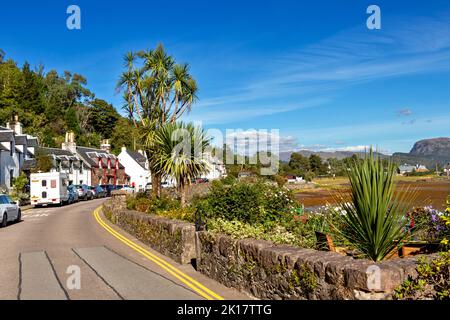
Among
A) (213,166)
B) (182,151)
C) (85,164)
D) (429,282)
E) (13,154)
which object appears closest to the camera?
(429,282)

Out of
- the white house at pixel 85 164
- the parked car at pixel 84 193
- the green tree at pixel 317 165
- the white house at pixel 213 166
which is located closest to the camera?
the white house at pixel 213 166

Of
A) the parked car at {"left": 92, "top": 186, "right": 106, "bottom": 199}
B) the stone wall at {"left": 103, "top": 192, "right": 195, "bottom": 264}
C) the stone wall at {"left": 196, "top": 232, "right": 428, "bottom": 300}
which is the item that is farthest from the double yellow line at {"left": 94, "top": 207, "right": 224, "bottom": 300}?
the parked car at {"left": 92, "top": 186, "right": 106, "bottom": 199}

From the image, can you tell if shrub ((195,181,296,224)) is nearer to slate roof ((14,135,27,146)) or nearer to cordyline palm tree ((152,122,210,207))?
cordyline palm tree ((152,122,210,207))

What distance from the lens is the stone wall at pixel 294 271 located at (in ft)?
17.1

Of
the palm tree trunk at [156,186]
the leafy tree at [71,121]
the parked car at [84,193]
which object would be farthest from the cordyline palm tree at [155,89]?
the leafy tree at [71,121]

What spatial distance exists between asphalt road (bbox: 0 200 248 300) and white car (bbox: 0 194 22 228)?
5.43 m

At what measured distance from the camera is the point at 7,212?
21.9 metres

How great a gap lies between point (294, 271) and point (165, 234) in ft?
22.3

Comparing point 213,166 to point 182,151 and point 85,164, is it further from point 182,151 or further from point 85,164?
point 85,164

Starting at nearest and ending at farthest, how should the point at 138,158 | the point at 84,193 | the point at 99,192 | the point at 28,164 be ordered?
the point at 84,193
the point at 28,164
the point at 99,192
the point at 138,158

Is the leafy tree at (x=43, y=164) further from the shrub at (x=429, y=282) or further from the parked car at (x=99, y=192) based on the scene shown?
the shrub at (x=429, y=282)

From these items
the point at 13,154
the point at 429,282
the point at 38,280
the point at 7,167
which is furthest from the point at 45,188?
the point at 429,282

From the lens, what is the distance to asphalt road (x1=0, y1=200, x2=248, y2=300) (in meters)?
8.17

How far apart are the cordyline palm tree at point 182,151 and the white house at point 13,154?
28471mm
